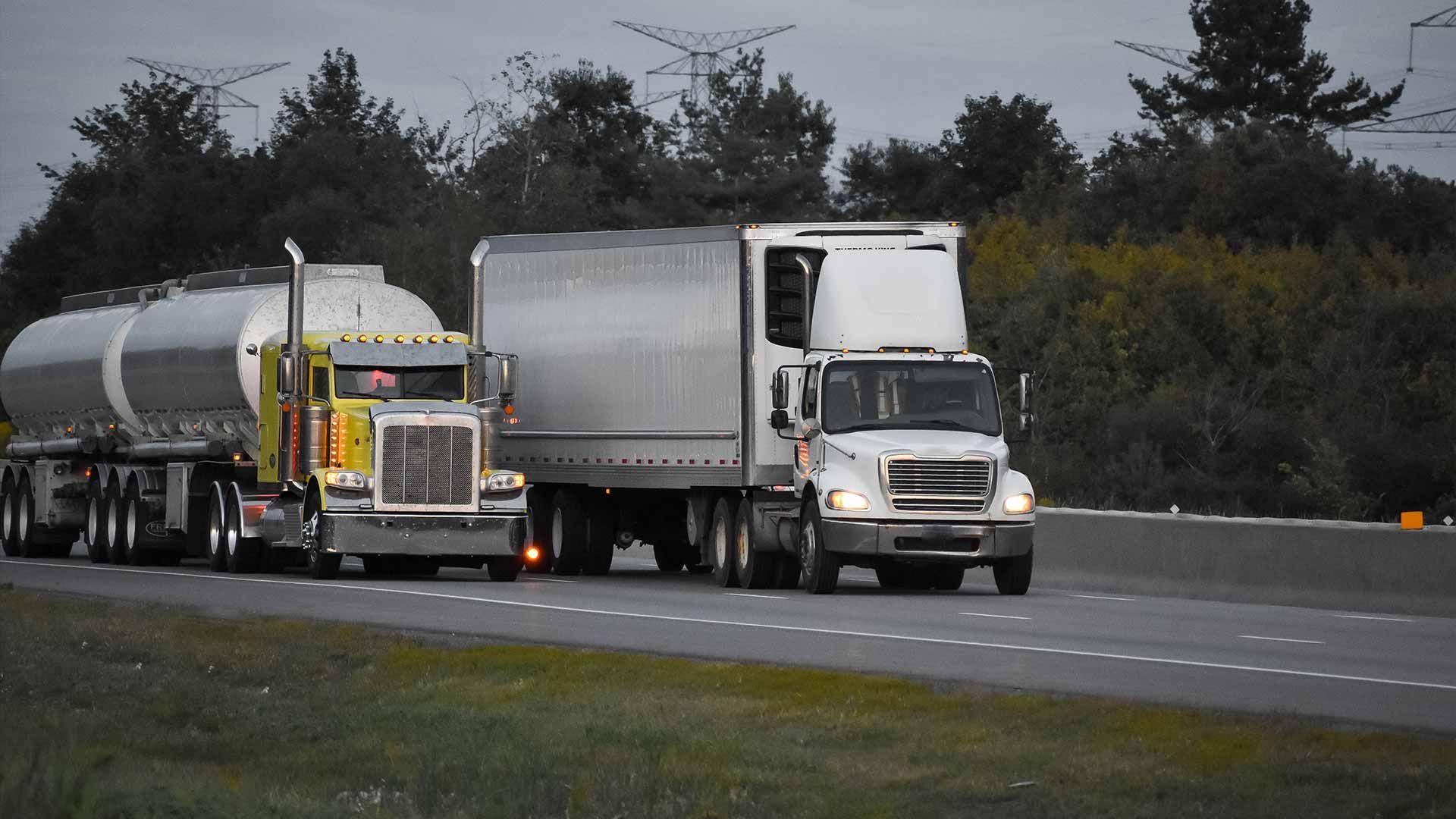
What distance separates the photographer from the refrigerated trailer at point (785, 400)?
78.2 ft

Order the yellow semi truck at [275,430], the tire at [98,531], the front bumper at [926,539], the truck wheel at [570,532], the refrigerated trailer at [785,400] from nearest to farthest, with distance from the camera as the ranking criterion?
the front bumper at [926,539]
the refrigerated trailer at [785,400]
the yellow semi truck at [275,430]
the truck wheel at [570,532]
the tire at [98,531]

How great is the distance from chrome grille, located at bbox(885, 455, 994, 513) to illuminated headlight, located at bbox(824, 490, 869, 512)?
28 cm

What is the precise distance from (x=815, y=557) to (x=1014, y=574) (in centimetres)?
222

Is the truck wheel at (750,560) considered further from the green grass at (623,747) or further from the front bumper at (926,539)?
the green grass at (623,747)

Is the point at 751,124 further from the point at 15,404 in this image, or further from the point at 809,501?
the point at 809,501

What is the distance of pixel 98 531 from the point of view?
3441 cm

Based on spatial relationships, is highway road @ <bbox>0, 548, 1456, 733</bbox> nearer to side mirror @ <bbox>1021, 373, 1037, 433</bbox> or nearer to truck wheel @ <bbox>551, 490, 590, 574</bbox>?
truck wheel @ <bbox>551, 490, 590, 574</bbox>

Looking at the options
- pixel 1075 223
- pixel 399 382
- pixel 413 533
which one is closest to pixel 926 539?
pixel 413 533

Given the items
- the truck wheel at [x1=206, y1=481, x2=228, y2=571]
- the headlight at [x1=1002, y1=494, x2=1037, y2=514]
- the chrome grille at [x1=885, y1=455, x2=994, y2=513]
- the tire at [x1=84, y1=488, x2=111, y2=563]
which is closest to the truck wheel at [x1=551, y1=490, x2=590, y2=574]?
the truck wheel at [x1=206, y1=481, x2=228, y2=571]

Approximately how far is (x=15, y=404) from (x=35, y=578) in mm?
10951

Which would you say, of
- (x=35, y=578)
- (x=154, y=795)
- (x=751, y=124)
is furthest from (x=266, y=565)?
(x=751, y=124)

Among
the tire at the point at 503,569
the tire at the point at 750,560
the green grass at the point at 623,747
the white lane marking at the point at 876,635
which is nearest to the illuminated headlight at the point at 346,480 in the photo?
the white lane marking at the point at 876,635

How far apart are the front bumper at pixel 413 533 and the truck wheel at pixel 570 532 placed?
3.08 meters

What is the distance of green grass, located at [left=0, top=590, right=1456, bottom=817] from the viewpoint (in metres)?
10.0
